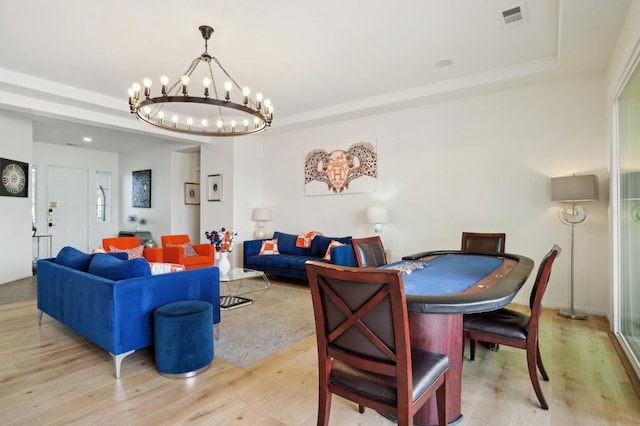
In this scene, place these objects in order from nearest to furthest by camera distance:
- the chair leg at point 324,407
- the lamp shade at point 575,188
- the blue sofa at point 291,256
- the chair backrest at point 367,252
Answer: the chair leg at point 324,407, the chair backrest at point 367,252, the lamp shade at point 575,188, the blue sofa at point 291,256

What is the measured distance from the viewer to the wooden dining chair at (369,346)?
131 centimetres

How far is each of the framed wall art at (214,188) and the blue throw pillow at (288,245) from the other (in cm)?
155

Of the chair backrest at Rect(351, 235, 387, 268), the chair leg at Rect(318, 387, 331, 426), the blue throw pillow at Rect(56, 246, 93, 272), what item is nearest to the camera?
the chair leg at Rect(318, 387, 331, 426)

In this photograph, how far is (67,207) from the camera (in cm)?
Result: 834

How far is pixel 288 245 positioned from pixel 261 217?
2.98 ft

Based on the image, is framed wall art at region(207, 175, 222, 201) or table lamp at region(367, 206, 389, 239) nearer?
table lamp at region(367, 206, 389, 239)

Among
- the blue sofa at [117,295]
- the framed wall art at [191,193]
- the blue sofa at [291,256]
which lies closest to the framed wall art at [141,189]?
the framed wall art at [191,193]

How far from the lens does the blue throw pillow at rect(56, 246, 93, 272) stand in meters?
3.07

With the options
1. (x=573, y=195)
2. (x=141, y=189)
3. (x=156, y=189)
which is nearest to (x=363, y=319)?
(x=573, y=195)

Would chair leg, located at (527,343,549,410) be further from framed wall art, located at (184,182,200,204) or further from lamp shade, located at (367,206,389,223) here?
framed wall art, located at (184,182,200,204)

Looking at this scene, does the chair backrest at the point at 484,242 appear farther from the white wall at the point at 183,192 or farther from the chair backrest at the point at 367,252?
the white wall at the point at 183,192

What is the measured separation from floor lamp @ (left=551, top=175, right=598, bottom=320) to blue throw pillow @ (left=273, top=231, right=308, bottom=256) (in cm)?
376

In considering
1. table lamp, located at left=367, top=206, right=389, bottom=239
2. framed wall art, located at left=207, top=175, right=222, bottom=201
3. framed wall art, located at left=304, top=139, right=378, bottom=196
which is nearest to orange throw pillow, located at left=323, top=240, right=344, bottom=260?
table lamp, located at left=367, top=206, right=389, bottom=239

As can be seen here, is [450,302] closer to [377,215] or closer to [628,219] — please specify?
[628,219]
